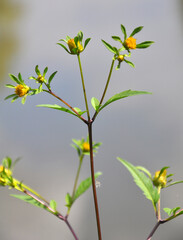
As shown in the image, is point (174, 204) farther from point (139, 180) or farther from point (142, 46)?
point (142, 46)

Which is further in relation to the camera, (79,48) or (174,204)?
(174,204)

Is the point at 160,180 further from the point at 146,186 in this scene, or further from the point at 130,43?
the point at 130,43

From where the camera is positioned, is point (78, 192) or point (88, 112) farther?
point (78, 192)

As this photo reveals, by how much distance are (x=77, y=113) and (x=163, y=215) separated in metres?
0.85

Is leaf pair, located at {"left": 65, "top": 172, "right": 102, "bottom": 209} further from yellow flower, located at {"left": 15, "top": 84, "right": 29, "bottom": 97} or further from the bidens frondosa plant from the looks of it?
yellow flower, located at {"left": 15, "top": 84, "right": 29, "bottom": 97}

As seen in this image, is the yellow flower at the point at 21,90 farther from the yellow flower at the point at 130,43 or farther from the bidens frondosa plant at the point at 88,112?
the yellow flower at the point at 130,43

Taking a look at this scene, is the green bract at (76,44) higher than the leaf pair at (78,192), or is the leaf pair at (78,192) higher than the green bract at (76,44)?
the green bract at (76,44)

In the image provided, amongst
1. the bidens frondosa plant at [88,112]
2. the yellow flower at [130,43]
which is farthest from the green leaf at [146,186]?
the yellow flower at [130,43]

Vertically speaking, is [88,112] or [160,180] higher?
[88,112]

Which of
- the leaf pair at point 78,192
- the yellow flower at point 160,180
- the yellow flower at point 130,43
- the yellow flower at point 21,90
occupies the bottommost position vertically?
the leaf pair at point 78,192

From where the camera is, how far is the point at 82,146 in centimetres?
40

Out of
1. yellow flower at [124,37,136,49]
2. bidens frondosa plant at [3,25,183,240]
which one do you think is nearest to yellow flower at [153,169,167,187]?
bidens frondosa plant at [3,25,183,240]

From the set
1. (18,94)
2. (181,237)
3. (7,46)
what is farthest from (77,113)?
(7,46)

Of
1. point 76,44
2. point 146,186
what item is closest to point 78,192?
point 146,186
